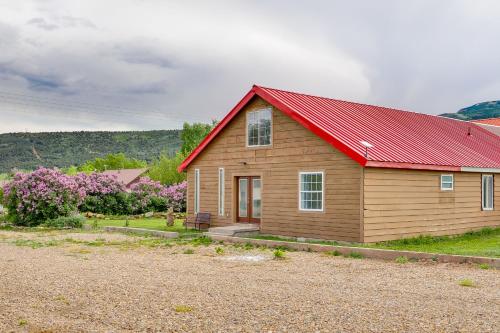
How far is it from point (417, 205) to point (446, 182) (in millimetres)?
2032

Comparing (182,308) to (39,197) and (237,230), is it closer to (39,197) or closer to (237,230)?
(237,230)

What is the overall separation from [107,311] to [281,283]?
3523 mm

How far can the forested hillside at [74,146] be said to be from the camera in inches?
3433

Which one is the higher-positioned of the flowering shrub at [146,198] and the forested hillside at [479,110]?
the forested hillside at [479,110]

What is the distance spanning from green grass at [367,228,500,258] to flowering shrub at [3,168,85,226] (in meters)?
16.3

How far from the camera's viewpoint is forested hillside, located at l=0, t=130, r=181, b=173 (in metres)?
87.2

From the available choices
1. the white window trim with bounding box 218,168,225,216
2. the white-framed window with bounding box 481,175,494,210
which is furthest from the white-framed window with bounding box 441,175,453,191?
the white window trim with bounding box 218,168,225,216

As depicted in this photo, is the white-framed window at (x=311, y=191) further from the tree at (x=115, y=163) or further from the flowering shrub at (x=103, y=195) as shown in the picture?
the tree at (x=115, y=163)

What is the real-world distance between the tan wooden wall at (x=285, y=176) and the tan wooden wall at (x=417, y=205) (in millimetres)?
552

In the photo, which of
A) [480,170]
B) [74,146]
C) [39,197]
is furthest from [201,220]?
[74,146]

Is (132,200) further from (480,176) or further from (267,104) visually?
(480,176)

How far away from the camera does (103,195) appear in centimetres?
3541

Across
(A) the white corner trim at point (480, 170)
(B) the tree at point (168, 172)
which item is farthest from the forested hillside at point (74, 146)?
(A) the white corner trim at point (480, 170)

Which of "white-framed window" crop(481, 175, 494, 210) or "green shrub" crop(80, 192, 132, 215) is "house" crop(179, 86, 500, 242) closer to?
"white-framed window" crop(481, 175, 494, 210)
